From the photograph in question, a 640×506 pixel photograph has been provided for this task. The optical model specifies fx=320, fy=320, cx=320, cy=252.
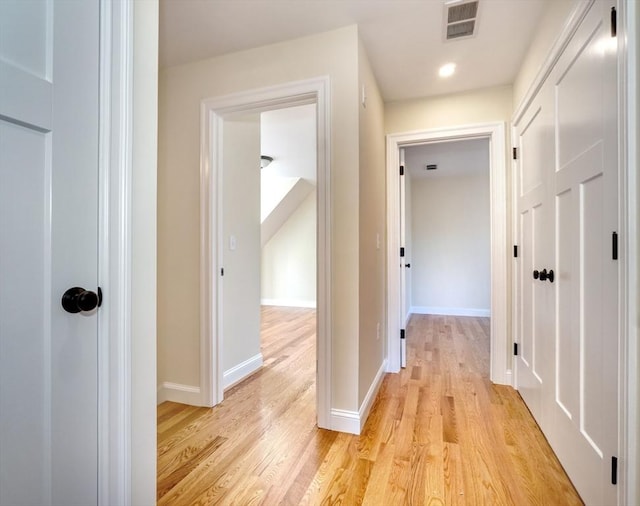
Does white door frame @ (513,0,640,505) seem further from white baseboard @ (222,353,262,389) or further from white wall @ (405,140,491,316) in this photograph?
white wall @ (405,140,491,316)

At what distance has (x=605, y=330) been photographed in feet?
3.66

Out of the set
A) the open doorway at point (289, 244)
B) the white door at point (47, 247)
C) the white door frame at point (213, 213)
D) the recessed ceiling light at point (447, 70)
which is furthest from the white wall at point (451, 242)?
the white door at point (47, 247)

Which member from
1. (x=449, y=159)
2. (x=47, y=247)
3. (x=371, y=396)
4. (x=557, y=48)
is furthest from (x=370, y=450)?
(x=449, y=159)

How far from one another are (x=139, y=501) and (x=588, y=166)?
6.24 ft

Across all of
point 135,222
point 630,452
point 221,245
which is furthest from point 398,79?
point 630,452

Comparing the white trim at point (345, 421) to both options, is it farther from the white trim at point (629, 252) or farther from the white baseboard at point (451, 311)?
the white baseboard at point (451, 311)

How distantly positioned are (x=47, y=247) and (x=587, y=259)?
1762 mm

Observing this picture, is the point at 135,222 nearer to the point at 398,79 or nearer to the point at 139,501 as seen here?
the point at 139,501

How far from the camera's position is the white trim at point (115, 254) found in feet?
2.71

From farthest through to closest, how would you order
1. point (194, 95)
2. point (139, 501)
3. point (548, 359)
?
1. point (194, 95)
2. point (548, 359)
3. point (139, 501)

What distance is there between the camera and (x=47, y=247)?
0.72 m

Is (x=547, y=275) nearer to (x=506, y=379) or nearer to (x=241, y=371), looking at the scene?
(x=506, y=379)

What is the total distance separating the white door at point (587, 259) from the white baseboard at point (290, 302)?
4767 millimetres

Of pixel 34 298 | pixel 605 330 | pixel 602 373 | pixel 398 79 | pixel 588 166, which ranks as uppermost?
pixel 398 79
